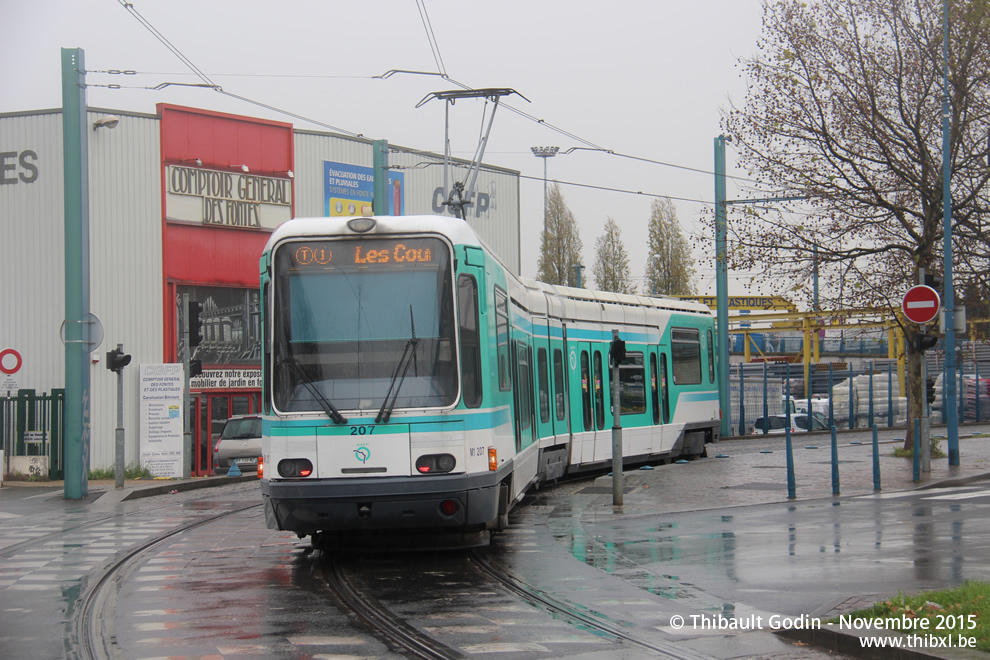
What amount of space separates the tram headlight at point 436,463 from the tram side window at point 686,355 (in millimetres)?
13437

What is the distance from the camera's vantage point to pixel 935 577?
30.3 ft

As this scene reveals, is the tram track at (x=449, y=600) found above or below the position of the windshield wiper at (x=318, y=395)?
below

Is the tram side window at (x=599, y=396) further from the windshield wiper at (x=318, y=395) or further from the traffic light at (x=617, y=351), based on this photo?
the windshield wiper at (x=318, y=395)

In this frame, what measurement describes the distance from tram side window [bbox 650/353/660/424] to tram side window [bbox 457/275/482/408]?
12.0 metres

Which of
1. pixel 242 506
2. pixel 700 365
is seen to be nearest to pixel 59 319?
pixel 242 506

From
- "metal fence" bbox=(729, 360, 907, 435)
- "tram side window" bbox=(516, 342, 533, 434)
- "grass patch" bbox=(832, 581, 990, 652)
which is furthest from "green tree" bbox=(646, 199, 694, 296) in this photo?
"grass patch" bbox=(832, 581, 990, 652)

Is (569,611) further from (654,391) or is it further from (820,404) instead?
(820,404)

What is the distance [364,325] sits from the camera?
400 inches

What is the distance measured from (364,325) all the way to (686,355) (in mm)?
14388

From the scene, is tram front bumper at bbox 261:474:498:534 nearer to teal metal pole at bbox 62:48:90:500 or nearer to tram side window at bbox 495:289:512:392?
tram side window at bbox 495:289:512:392

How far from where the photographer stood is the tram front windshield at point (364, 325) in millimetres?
10117

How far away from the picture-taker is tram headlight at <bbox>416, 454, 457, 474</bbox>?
10.0 metres

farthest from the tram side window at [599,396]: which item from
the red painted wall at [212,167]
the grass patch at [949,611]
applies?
the red painted wall at [212,167]

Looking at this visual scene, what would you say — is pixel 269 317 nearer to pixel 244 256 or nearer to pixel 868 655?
pixel 868 655
